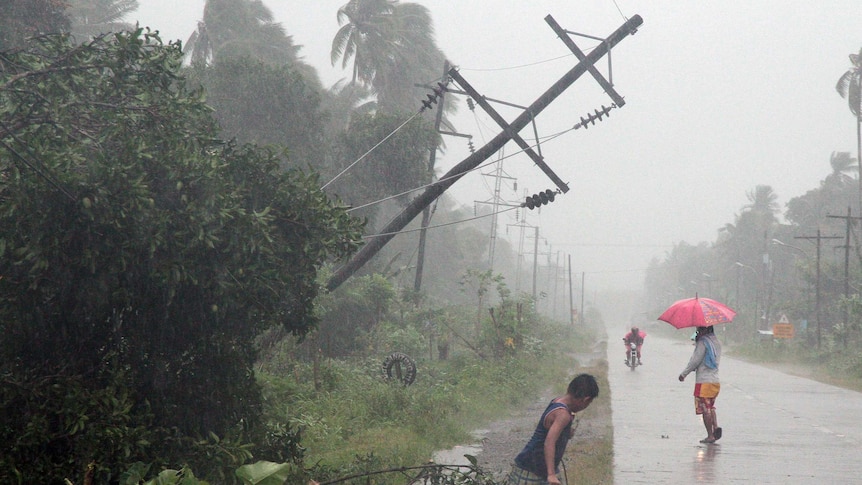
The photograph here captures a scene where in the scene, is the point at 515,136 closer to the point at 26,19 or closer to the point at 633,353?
the point at 26,19

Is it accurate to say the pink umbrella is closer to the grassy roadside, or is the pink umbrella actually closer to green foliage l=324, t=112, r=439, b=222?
the grassy roadside

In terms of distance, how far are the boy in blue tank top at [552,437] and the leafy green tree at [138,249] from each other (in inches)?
92.2

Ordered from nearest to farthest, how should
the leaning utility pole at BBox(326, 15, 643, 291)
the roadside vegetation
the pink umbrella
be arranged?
the roadside vegetation → the pink umbrella → the leaning utility pole at BBox(326, 15, 643, 291)

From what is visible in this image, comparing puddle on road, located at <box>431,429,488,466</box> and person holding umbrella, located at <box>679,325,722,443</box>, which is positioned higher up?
person holding umbrella, located at <box>679,325,722,443</box>

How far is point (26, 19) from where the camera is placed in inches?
715

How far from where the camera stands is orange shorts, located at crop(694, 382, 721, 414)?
13.1 m

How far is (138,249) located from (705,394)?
897 cm

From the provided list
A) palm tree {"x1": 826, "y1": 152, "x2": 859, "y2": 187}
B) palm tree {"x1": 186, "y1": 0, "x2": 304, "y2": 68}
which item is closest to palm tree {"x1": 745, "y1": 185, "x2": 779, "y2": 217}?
palm tree {"x1": 826, "y1": 152, "x2": 859, "y2": 187}

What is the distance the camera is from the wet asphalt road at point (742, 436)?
36.4 ft

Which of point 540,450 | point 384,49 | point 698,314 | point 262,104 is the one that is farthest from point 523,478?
point 384,49

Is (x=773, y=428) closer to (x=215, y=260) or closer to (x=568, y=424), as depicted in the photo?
(x=568, y=424)

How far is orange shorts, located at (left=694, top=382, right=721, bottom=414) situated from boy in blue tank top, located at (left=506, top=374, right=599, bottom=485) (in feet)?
23.4

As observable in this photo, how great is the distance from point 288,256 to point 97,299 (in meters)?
1.86

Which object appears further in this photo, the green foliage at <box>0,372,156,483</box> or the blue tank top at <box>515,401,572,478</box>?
the blue tank top at <box>515,401,572,478</box>
